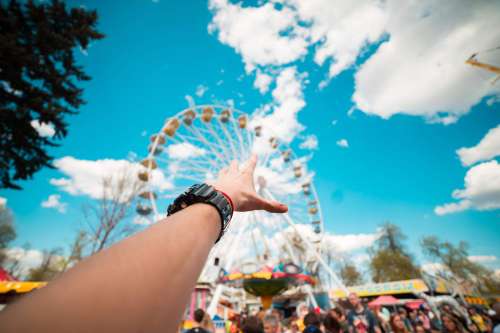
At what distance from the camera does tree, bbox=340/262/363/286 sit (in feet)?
113

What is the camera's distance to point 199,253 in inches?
23.1

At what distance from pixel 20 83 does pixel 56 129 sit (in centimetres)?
170

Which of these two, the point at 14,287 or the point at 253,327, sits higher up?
the point at 14,287

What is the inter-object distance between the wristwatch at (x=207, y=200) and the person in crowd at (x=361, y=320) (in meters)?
5.30

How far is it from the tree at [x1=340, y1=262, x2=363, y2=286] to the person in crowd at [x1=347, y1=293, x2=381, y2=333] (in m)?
33.6

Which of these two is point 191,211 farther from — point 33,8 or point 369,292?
point 369,292

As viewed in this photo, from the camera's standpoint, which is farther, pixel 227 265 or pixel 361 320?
pixel 227 265

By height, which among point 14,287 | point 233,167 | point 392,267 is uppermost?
point 392,267

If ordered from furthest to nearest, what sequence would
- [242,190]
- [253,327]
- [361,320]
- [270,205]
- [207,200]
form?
[361,320]
[253,327]
[270,205]
[242,190]
[207,200]

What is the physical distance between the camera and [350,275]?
35.0m

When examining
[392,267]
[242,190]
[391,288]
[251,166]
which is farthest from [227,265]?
[392,267]

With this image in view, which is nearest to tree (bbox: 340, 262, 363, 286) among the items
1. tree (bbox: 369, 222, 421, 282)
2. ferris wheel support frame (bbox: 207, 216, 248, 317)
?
tree (bbox: 369, 222, 421, 282)

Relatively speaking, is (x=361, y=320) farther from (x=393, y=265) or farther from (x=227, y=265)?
(x=393, y=265)

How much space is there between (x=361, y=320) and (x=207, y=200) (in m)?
5.73
